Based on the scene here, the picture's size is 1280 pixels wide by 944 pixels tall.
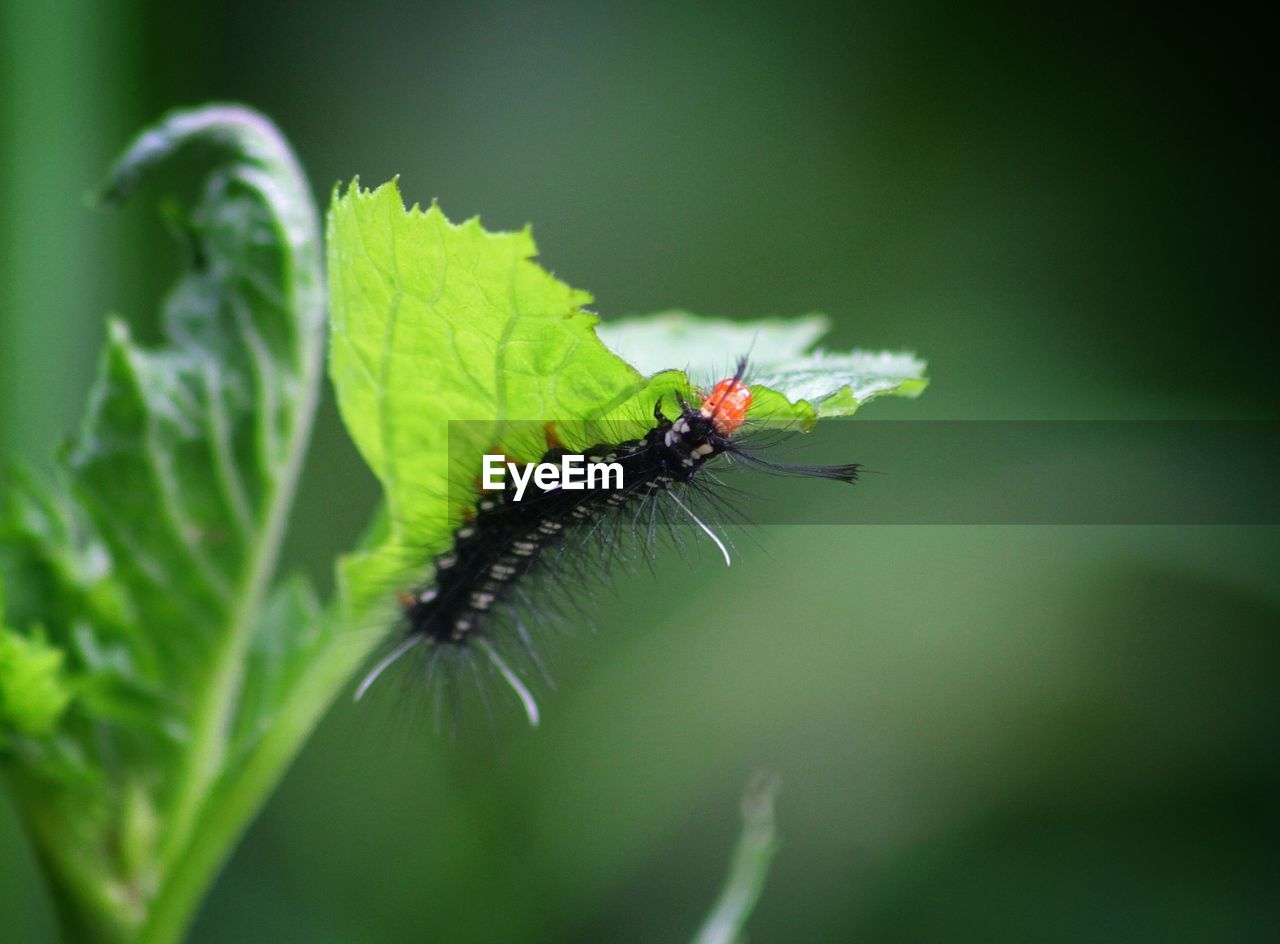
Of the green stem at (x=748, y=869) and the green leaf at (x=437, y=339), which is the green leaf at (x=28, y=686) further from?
the green stem at (x=748, y=869)

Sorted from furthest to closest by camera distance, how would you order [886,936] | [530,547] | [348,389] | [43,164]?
[886,936], [43,164], [530,547], [348,389]


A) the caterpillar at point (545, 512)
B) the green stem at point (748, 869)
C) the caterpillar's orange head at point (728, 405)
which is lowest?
the green stem at point (748, 869)

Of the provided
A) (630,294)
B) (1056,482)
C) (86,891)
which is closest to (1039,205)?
(1056,482)

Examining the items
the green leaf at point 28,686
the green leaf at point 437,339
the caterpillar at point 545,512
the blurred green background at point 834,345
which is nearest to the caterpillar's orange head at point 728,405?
the caterpillar at point 545,512

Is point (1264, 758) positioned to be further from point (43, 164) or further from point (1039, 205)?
point (43, 164)

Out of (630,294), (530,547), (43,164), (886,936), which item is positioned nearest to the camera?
(530,547)

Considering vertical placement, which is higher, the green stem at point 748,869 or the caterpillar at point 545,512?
the caterpillar at point 545,512
